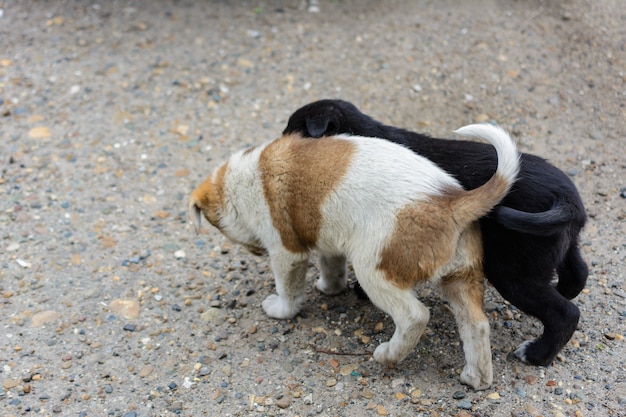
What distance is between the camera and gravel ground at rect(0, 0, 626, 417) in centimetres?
435

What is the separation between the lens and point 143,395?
4.34 meters

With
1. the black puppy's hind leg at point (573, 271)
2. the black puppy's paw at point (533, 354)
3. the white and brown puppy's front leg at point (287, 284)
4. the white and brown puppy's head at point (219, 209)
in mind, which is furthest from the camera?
the white and brown puppy's head at point (219, 209)

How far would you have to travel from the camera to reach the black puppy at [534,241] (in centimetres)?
385

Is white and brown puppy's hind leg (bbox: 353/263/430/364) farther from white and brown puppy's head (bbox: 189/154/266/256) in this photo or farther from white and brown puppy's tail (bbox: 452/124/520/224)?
white and brown puppy's head (bbox: 189/154/266/256)

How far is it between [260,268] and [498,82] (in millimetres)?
3624

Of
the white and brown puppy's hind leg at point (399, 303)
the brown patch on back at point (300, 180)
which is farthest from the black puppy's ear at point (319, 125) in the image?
the white and brown puppy's hind leg at point (399, 303)

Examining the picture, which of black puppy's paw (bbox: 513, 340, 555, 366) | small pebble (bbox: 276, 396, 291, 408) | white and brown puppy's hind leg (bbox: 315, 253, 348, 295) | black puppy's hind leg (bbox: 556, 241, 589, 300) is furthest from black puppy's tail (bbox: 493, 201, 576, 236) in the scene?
small pebble (bbox: 276, 396, 291, 408)

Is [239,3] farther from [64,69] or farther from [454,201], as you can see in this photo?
[454,201]

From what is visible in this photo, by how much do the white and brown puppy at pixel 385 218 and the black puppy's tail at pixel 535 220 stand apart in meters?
0.13

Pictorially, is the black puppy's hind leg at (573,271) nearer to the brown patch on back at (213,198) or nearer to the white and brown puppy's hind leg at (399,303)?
the white and brown puppy's hind leg at (399,303)

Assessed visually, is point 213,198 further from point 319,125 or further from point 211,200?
point 319,125

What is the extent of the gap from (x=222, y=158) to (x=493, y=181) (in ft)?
11.1

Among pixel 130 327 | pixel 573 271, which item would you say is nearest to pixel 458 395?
pixel 573 271

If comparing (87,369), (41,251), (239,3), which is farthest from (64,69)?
(87,369)
